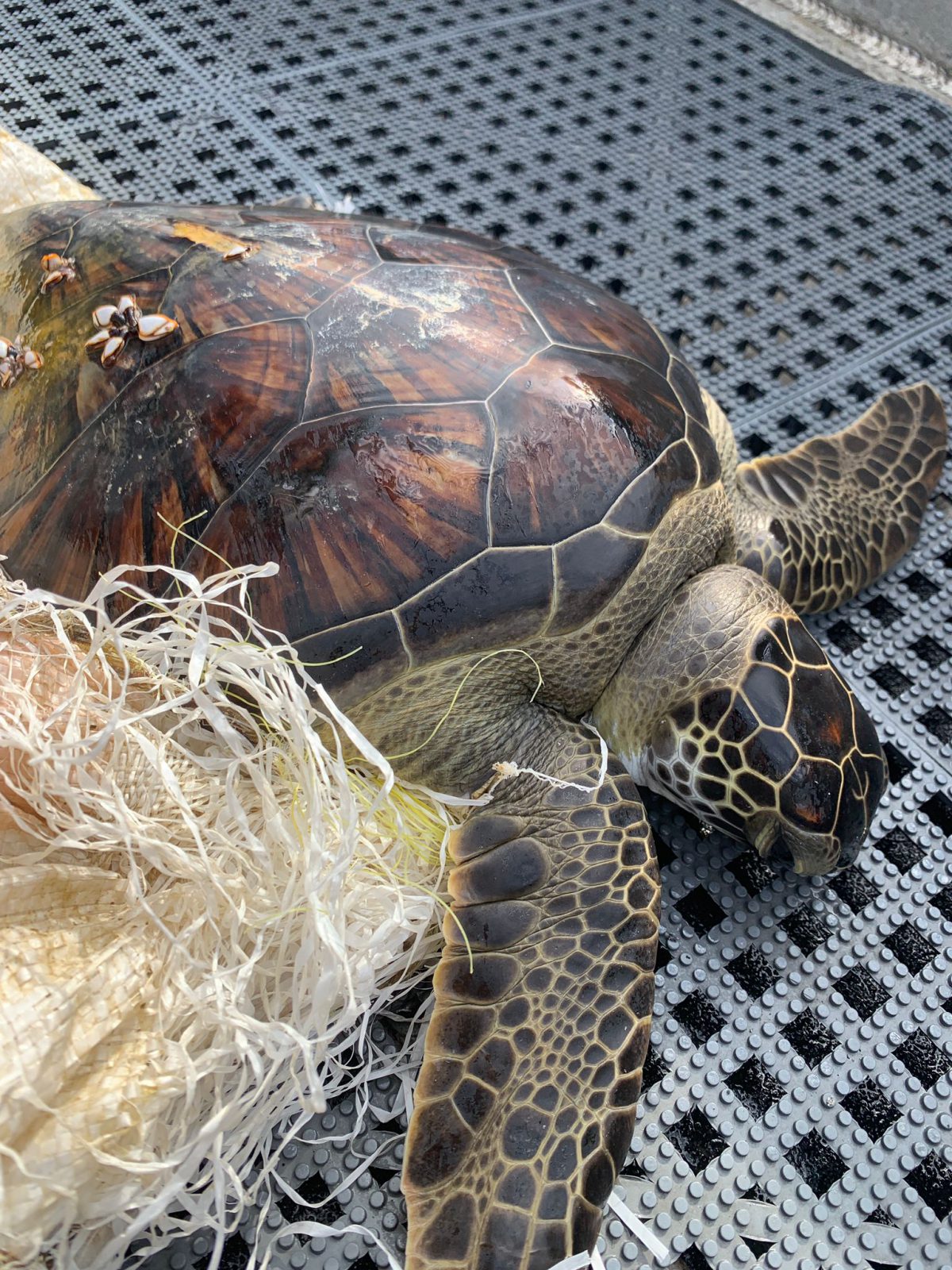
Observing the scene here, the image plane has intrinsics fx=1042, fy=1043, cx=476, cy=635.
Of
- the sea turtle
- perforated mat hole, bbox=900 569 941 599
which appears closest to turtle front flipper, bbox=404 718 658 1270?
the sea turtle

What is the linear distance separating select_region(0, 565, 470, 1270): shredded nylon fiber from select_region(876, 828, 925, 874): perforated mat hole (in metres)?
0.69

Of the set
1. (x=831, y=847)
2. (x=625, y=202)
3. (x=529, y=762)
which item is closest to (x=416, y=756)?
(x=529, y=762)

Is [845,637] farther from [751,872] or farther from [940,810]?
[751,872]

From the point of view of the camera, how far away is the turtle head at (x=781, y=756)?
137 centimetres

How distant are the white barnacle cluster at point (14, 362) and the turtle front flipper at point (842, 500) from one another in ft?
3.35

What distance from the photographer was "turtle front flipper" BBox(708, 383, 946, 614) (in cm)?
168

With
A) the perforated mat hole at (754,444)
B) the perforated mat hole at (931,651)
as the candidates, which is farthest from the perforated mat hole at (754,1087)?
the perforated mat hole at (754,444)

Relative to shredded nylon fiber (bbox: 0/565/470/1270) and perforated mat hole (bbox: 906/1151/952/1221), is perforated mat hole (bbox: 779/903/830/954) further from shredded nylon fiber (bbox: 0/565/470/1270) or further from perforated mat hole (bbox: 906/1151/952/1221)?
shredded nylon fiber (bbox: 0/565/470/1270)

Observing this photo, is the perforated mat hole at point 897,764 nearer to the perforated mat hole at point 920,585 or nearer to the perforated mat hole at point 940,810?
the perforated mat hole at point 940,810

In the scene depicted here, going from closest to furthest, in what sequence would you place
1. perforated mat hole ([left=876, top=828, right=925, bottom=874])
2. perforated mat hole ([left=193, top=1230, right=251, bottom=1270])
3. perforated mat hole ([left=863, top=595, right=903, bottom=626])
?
perforated mat hole ([left=193, top=1230, right=251, bottom=1270]) → perforated mat hole ([left=876, top=828, right=925, bottom=874]) → perforated mat hole ([left=863, top=595, right=903, bottom=626])

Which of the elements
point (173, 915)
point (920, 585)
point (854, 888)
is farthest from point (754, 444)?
point (173, 915)

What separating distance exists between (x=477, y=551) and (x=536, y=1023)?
572 mm

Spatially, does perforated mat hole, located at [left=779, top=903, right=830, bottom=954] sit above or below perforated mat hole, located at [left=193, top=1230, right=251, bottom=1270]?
above

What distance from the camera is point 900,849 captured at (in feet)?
5.14
